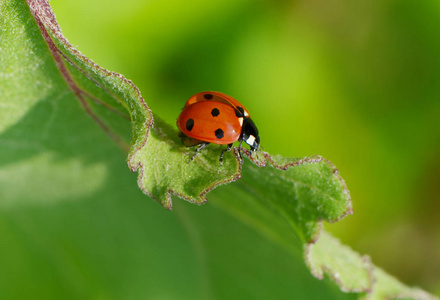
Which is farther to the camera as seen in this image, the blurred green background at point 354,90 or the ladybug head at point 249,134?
the blurred green background at point 354,90

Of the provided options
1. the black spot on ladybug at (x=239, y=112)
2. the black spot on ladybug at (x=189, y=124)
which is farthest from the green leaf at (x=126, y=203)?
the black spot on ladybug at (x=239, y=112)

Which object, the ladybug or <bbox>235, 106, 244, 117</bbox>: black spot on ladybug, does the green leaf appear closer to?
the ladybug

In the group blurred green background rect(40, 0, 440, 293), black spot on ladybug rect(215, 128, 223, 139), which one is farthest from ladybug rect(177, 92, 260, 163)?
blurred green background rect(40, 0, 440, 293)

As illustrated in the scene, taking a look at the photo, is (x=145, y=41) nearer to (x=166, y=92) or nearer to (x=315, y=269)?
(x=166, y=92)

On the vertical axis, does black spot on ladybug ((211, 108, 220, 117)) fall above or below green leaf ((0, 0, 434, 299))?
above

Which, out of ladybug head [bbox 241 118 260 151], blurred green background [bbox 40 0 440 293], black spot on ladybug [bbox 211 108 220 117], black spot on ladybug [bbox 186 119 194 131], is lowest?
black spot on ladybug [bbox 186 119 194 131]

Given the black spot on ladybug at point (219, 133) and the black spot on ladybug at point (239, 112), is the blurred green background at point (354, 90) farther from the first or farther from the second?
the black spot on ladybug at point (219, 133)
